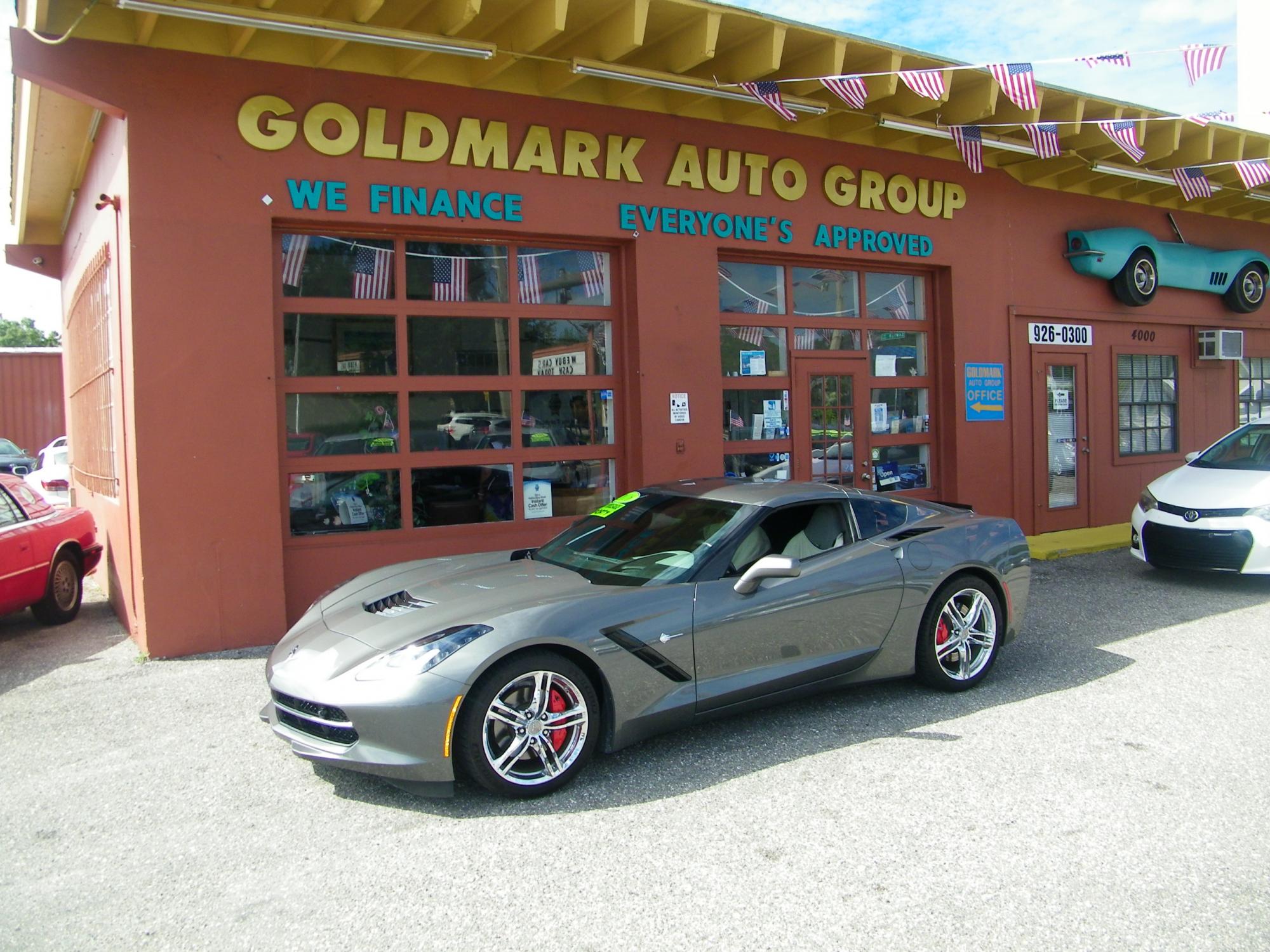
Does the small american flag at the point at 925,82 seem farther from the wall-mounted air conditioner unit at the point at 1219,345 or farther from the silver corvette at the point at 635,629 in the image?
the wall-mounted air conditioner unit at the point at 1219,345

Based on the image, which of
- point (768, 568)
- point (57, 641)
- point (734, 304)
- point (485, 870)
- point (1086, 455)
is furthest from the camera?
point (1086, 455)

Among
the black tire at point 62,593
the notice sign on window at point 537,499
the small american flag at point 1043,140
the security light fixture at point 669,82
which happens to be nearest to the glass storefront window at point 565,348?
the notice sign on window at point 537,499

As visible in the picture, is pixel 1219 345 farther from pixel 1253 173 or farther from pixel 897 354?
pixel 897 354

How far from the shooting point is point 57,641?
24.1 ft

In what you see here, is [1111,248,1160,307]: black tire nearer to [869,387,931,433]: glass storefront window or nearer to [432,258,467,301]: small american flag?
[869,387,931,433]: glass storefront window

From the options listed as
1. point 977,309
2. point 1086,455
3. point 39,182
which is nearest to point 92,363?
point 39,182

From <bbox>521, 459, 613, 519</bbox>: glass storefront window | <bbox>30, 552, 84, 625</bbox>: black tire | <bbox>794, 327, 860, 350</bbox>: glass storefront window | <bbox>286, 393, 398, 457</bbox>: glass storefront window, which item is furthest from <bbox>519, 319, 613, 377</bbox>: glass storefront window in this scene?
<bbox>30, 552, 84, 625</bbox>: black tire

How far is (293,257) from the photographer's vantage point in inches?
284

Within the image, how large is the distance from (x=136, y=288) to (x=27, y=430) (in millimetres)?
23625

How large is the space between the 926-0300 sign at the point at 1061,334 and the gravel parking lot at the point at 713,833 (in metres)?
6.16

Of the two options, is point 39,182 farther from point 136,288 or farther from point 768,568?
point 768,568

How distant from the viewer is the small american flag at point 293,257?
7188mm

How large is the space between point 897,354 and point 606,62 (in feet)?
14.8

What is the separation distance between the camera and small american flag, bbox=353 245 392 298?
741 cm
